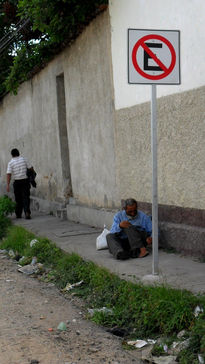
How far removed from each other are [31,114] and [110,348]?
10.6m

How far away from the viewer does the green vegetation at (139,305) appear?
13.3 ft

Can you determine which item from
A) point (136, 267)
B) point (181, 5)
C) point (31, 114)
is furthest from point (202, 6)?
point (31, 114)

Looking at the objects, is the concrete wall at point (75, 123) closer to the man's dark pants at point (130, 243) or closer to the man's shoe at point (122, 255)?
the man's dark pants at point (130, 243)

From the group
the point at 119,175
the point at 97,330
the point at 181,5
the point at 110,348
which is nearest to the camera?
the point at 110,348

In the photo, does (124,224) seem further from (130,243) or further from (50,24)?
(50,24)

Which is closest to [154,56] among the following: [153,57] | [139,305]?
[153,57]

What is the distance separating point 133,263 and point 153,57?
98.8 inches

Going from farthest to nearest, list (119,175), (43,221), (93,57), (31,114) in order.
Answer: (31,114)
(43,221)
(93,57)
(119,175)

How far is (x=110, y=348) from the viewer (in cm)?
420

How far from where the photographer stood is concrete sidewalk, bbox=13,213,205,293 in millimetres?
5182

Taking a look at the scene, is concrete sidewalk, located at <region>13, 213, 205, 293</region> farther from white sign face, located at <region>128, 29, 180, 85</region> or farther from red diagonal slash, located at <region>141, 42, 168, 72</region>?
red diagonal slash, located at <region>141, 42, 168, 72</region>

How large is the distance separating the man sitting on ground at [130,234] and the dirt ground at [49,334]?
97 cm

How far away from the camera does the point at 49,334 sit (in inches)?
177

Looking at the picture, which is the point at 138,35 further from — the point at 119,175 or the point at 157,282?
the point at 119,175
